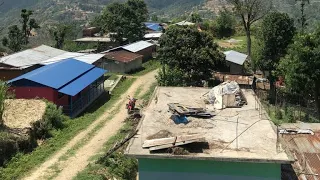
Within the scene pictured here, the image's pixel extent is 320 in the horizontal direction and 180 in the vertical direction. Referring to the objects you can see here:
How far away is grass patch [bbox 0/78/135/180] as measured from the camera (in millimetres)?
15062

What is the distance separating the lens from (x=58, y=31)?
54.2 meters

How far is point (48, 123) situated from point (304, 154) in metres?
12.6

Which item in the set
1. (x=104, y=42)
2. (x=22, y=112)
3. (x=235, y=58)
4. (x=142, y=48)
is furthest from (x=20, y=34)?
(x=22, y=112)

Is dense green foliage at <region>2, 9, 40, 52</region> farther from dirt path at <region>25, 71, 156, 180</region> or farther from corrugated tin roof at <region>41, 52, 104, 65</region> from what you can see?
dirt path at <region>25, 71, 156, 180</region>

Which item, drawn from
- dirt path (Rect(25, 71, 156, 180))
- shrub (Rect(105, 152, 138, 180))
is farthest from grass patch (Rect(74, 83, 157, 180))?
dirt path (Rect(25, 71, 156, 180))

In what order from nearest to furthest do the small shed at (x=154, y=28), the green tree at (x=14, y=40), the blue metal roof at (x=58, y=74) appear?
the blue metal roof at (x=58, y=74) < the green tree at (x=14, y=40) < the small shed at (x=154, y=28)

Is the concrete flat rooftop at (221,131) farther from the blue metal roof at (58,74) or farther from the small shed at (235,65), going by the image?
the small shed at (235,65)

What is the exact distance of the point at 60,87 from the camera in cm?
2336

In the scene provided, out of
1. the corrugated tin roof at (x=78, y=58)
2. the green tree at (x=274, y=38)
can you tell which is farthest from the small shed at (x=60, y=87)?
the green tree at (x=274, y=38)

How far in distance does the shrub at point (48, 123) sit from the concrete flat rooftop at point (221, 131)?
662 centimetres

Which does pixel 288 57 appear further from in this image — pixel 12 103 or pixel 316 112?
pixel 12 103

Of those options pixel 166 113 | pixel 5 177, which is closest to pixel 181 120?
pixel 166 113

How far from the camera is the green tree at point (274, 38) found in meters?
29.7

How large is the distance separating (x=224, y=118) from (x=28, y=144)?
9.25m
